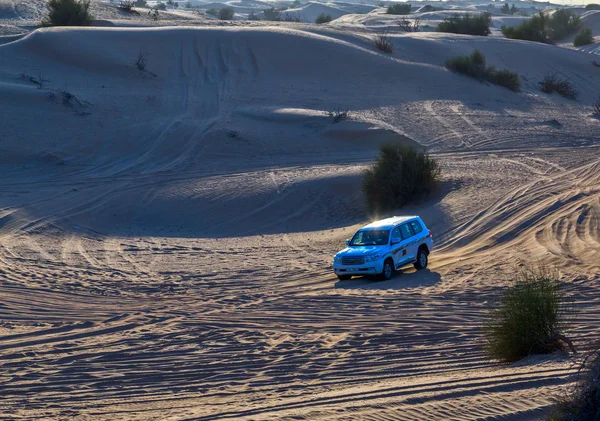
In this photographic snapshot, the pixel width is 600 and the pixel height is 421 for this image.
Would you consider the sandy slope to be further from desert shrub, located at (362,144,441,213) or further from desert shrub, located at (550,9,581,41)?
desert shrub, located at (550,9,581,41)

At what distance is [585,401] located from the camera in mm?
6398

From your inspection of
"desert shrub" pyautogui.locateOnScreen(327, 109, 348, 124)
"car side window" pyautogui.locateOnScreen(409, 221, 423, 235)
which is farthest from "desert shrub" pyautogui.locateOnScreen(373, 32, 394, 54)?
"car side window" pyautogui.locateOnScreen(409, 221, 423, 235)

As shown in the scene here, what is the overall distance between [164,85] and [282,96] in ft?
16.7

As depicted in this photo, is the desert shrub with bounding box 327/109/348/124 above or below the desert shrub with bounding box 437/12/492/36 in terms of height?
below

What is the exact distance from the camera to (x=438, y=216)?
22.7m

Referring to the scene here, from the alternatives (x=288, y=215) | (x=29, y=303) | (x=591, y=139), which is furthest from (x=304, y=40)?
(x=29, y=303)

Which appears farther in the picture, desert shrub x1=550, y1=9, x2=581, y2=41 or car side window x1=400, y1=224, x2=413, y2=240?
desert shrub x1=550, y1=9, x2=581, y2=41

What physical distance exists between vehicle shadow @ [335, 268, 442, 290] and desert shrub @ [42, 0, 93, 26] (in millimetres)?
31272

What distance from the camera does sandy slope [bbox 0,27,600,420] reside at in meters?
10.1

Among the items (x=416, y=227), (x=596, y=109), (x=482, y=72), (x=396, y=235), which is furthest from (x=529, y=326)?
(x=482, y=72)

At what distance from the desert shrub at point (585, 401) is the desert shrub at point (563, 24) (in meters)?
72.6

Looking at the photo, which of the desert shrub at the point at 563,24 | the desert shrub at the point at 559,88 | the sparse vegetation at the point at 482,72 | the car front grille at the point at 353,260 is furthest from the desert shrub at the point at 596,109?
the desert shrub at the point at 563,24

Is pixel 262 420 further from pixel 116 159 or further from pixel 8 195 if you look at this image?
pixel 116 159

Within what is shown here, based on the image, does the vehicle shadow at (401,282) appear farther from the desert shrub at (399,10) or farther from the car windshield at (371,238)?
the desert shrub at (399,10)
